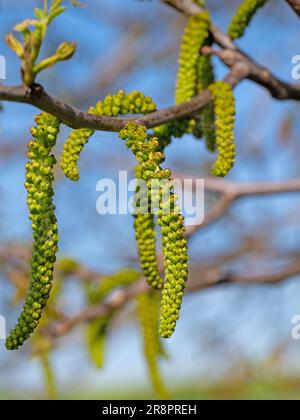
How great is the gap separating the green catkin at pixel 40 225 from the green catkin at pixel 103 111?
11 centimetres

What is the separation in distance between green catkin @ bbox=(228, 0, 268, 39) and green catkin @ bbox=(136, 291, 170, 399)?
2.64 ft

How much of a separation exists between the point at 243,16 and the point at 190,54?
189 mm

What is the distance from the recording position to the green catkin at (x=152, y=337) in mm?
1827

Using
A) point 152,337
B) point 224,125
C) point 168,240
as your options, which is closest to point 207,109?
point 224,125

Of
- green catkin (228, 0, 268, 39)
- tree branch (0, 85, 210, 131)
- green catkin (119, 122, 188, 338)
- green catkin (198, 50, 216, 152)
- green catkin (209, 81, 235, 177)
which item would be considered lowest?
green catkin (119, 122, 188, 338)

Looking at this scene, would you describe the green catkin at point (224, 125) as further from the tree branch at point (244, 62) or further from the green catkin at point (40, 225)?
the green catkin at point (40, 225)

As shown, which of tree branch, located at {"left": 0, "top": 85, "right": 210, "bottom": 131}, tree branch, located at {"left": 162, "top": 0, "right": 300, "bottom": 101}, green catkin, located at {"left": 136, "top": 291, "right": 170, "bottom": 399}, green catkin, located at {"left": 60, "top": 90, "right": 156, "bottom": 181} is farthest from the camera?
green catkin, located at {"left": 136, "top": 291, "right": 170, "bottom": 399}

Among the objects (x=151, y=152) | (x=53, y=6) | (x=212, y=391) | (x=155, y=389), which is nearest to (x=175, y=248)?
(x=151, y=152)

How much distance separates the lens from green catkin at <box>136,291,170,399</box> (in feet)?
5.99

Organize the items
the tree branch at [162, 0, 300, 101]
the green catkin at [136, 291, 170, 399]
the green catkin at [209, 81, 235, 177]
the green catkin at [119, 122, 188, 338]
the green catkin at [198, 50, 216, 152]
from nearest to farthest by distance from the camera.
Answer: the green catkin at [119, 122, 188, 338], the green catkin at [209, 81, 235, 177], the green catkin at [198, 50, 216, 152], the tree branch at [162, 0, 300, 101], the green catkin at [136, 291, 170, 399]

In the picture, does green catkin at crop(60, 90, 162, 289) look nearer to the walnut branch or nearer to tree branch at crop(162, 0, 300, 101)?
the walnut branch

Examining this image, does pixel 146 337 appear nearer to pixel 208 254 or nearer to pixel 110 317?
pixel 110 317

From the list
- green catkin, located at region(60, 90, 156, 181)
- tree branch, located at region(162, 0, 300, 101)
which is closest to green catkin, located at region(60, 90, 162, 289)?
green catkin, located at region(60, 90, 156, 181)

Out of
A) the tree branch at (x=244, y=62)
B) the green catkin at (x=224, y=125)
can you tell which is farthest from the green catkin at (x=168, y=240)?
the tree branch at (x=244, y=62)
